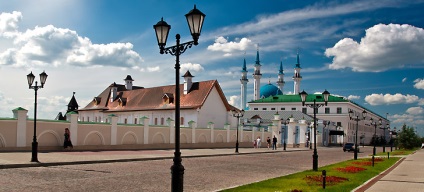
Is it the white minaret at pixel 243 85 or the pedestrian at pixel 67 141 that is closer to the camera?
the pedestrian at pixel 67 141

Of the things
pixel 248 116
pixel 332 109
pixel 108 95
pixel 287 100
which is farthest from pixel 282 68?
pixel 108 95

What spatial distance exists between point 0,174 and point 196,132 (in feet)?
99.5

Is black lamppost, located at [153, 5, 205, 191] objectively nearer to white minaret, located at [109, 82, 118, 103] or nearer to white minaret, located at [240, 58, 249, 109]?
white minaret, located at [109, 82, 118, 103]

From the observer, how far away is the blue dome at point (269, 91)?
118750 mm

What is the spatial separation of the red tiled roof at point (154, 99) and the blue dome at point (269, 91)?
5246cm

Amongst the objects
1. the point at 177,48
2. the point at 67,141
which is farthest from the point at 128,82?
the point at 177,48

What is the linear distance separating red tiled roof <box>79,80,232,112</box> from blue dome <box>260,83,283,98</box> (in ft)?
172

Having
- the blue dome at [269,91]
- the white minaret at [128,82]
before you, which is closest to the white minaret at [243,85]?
the blue dome at [269,91]

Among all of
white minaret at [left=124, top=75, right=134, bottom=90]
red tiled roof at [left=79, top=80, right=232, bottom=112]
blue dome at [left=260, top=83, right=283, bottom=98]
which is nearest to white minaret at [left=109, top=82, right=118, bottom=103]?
red tiled roof at [left=79, top=80, right=232, bottom=112]

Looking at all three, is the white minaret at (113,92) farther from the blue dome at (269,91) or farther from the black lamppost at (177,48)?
the black lamppost at (177,48)

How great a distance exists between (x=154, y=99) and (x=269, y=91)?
60.4 meters

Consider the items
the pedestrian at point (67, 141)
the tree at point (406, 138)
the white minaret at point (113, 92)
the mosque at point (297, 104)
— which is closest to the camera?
the pedestrian at point (67, 141)

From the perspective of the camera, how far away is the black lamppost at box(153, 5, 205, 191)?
8.82m

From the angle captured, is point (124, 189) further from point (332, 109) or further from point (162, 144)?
point (332, 109)
